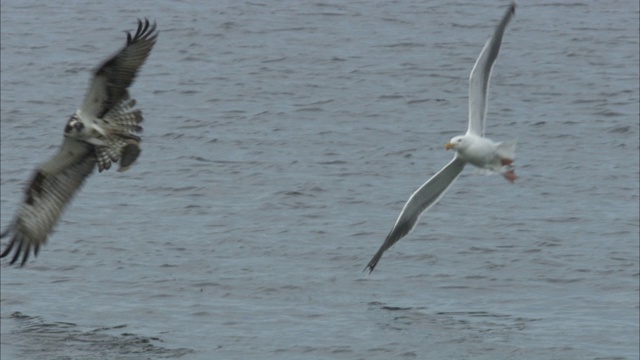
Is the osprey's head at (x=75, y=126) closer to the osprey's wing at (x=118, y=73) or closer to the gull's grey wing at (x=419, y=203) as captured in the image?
the osprey's wing at (x=118, y=73)

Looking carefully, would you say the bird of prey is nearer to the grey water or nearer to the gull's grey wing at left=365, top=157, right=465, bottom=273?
the gull's grey wing at left=365, top=157, right=465, bottom=273

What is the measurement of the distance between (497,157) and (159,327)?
9.14 metres

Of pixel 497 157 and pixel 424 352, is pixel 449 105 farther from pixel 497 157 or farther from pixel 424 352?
pixel 497 157

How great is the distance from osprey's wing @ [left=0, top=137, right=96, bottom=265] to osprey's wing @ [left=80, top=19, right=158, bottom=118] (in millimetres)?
608

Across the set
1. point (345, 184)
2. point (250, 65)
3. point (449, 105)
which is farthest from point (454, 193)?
point (250, 65)

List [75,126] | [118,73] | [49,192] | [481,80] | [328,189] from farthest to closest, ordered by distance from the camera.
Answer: [328,189] < [49,192] < [75,126] < [118,73] < [481,80]

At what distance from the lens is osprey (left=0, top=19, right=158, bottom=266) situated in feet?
48.1

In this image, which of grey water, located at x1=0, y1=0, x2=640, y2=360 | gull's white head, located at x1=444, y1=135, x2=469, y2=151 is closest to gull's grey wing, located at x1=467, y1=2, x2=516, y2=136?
gull's white head, located at x1=444, y1=135, x2=469, y2=151

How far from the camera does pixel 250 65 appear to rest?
35688 millimetres

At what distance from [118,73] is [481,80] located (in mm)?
3424

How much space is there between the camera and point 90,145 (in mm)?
15320

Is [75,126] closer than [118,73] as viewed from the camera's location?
No

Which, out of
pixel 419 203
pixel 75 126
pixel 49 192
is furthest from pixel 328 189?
pixel 75 126

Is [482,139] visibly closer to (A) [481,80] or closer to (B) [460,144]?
(B) [460,144]
